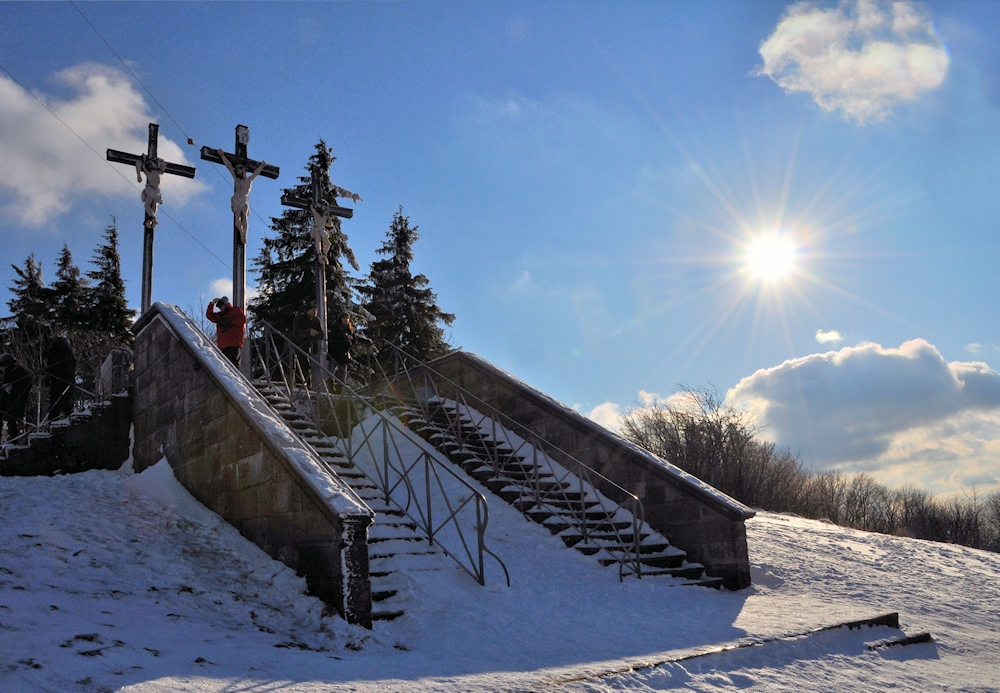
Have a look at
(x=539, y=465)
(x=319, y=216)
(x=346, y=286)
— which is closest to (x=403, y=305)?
(x=346, y=286)

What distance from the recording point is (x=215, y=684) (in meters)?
4.20

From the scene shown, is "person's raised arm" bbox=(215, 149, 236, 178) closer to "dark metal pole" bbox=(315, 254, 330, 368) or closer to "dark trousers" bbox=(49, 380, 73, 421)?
"dark metal pole" bbox=(315, 254, 330, 368)

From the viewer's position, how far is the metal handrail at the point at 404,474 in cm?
749

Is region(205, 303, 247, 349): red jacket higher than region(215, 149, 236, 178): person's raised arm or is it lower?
lower

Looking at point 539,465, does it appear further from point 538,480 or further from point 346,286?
point 346,286

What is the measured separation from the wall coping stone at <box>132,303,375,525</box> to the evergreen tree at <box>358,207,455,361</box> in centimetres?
1641

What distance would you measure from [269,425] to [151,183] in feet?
32.0

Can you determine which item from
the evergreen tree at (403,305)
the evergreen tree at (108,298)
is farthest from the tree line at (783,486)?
the evergreen tree at (108,298)

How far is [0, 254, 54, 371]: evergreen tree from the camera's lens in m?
30.0

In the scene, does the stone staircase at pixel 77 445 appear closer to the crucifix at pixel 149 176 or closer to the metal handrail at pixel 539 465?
the metal handrail at pixel 539 465

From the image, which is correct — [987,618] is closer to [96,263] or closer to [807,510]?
[807,510]

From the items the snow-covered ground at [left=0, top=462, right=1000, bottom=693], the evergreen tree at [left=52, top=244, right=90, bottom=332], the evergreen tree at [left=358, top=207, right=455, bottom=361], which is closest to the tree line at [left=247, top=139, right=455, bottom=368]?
the evergreen tree at [left=358, top=207, right=455, bottom=361]

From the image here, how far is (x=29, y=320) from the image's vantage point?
104 feet

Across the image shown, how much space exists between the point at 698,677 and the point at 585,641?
1.01 meters
